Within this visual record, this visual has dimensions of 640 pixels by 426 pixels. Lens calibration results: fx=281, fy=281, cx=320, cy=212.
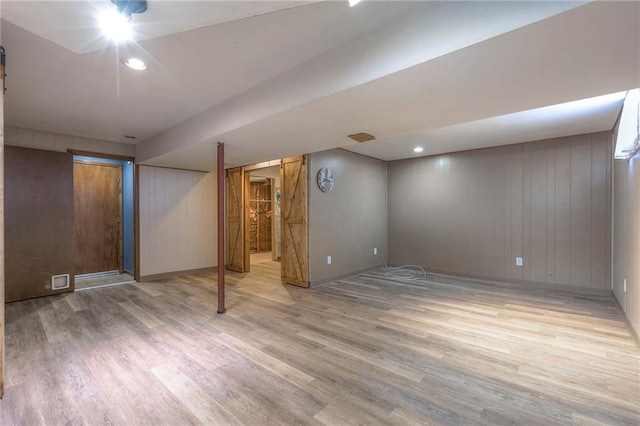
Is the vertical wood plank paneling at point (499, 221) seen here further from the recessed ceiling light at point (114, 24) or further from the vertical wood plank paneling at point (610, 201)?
the recessed ceiling light at point (114, 24)

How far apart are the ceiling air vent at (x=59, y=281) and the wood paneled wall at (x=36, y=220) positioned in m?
0.05

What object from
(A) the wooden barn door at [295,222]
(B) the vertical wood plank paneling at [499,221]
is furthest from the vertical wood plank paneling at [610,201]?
(A) the wooden barn door at [295,222]

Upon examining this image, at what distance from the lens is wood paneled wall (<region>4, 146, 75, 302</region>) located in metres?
3.99

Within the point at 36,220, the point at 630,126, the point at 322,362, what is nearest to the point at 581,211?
the point at 630,126

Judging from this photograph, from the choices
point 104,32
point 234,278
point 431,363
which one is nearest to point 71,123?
point 104,32

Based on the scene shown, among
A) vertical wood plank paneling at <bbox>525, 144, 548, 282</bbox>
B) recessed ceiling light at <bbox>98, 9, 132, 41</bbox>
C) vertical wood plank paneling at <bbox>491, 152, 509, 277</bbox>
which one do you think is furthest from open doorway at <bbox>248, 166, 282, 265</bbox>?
recessed ceiling light at <bbox>98, 9, 132, 41</bbox>

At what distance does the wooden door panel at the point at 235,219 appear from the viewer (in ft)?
19.9

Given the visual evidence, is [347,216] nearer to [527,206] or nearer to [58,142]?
[527,206]

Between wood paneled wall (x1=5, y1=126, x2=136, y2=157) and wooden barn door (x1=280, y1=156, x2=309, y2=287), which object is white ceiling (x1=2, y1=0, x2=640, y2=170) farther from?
wooden barn door (x1=280, y1=156, x2=309, y2=287)

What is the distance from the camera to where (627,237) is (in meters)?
3.02

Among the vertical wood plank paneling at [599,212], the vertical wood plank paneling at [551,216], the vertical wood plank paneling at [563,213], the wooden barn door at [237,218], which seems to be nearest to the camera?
the vertical wood plank paneling at [599,212]

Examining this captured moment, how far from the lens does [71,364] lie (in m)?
2.29

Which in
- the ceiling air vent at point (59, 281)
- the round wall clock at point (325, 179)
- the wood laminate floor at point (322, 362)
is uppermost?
the round wall clock at point (325, 179)

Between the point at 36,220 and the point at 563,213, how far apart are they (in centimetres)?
811
